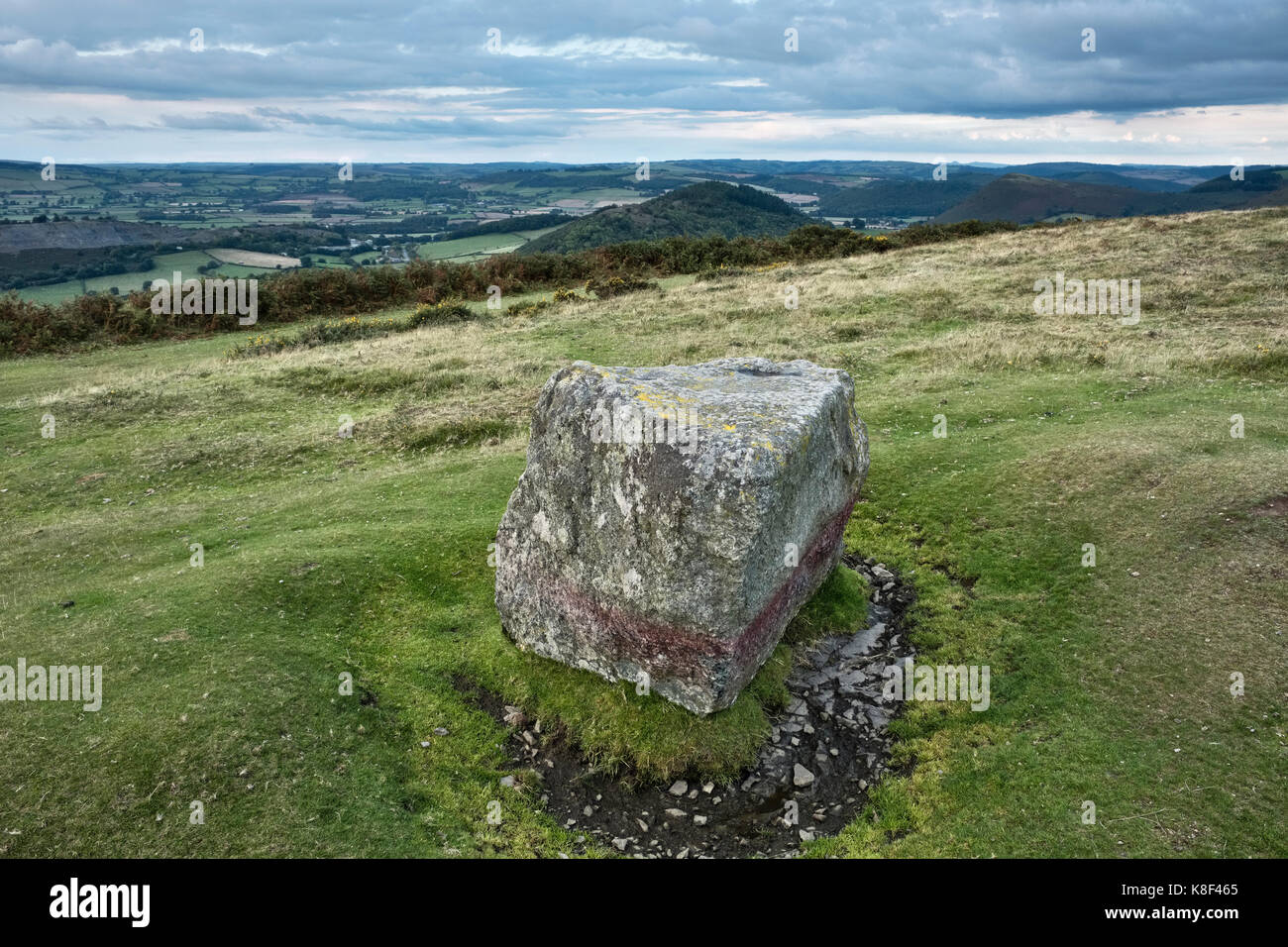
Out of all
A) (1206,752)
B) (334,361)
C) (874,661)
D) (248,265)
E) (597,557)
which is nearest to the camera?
(1206,752)

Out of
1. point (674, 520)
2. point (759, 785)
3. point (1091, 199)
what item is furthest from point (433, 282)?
point (1091, 199)

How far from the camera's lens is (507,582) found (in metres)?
13.9

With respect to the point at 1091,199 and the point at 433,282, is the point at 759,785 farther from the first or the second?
the point at 1091,199

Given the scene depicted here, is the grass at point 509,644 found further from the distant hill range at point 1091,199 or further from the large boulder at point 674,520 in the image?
the distant hill range at point 1091,199

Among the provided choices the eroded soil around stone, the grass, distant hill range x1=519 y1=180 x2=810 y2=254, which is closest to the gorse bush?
the grass

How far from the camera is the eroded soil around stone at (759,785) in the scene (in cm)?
1041

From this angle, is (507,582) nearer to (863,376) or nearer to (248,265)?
(863,376)

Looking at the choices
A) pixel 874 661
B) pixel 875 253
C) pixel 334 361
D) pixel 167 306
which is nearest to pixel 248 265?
pixel 167 306

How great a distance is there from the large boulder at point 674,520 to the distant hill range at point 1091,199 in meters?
141

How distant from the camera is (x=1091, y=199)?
15088 cm

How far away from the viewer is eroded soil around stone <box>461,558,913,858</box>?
1041 cm

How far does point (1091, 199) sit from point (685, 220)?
95060 mm

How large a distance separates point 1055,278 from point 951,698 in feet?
114

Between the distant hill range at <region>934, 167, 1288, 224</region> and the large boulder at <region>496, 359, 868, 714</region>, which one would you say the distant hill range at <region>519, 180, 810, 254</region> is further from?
the large boulder at <region>496, 359, 868, 714</region>
